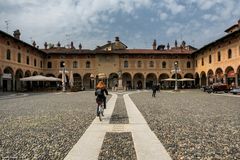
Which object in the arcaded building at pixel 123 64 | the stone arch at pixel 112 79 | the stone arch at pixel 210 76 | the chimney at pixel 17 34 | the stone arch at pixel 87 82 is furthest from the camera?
the stone arch at pixel 87 82

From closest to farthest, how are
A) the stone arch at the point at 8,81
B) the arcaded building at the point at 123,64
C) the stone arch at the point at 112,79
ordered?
1. the stone arch at the point at 8,81
2. the arcaded building at the point at 123,64
3. the stone arch at the point at 112,79

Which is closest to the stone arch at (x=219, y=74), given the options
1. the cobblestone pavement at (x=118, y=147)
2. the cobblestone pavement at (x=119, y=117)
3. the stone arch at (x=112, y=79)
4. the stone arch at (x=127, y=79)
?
the stone arch at (x=127, y=79)

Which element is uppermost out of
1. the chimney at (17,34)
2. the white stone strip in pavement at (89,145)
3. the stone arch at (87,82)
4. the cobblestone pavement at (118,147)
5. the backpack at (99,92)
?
the chimney at (17,34)

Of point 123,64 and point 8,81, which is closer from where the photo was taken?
point 8,81

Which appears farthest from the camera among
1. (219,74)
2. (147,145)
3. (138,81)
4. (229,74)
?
(138,81)

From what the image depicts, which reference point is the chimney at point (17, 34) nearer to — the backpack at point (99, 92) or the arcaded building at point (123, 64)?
the arcaded building at point (123, 64)

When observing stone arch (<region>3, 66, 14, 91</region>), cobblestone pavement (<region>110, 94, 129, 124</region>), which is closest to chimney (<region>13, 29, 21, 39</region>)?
stone arch (<region>3, 66, 14, 91</region>)

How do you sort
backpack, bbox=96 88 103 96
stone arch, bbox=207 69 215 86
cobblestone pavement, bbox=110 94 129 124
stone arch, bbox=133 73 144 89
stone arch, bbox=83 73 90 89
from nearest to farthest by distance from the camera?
cobblestone pavement, bbox=110 94 129 124 < backpack, bbox=96 88 103 96 < stone arch, bbox=207 69 215 86 < stone arch, bbox=83 73 90 89 < stone arch, bbox=133 73 144 89

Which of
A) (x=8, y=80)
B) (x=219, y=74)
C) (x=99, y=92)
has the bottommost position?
(x=99, y=92)

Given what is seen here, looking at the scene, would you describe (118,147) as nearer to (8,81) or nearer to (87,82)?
(8,81)

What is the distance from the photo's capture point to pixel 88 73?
5212 centimetres

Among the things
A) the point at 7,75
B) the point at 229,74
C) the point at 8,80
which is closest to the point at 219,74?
the point at 229,74

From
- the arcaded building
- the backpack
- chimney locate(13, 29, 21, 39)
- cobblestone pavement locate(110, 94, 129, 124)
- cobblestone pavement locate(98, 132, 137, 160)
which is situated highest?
chimney locate(13, 29, 21, 39)

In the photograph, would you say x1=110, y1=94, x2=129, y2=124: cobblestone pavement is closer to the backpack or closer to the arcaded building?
the backpack
